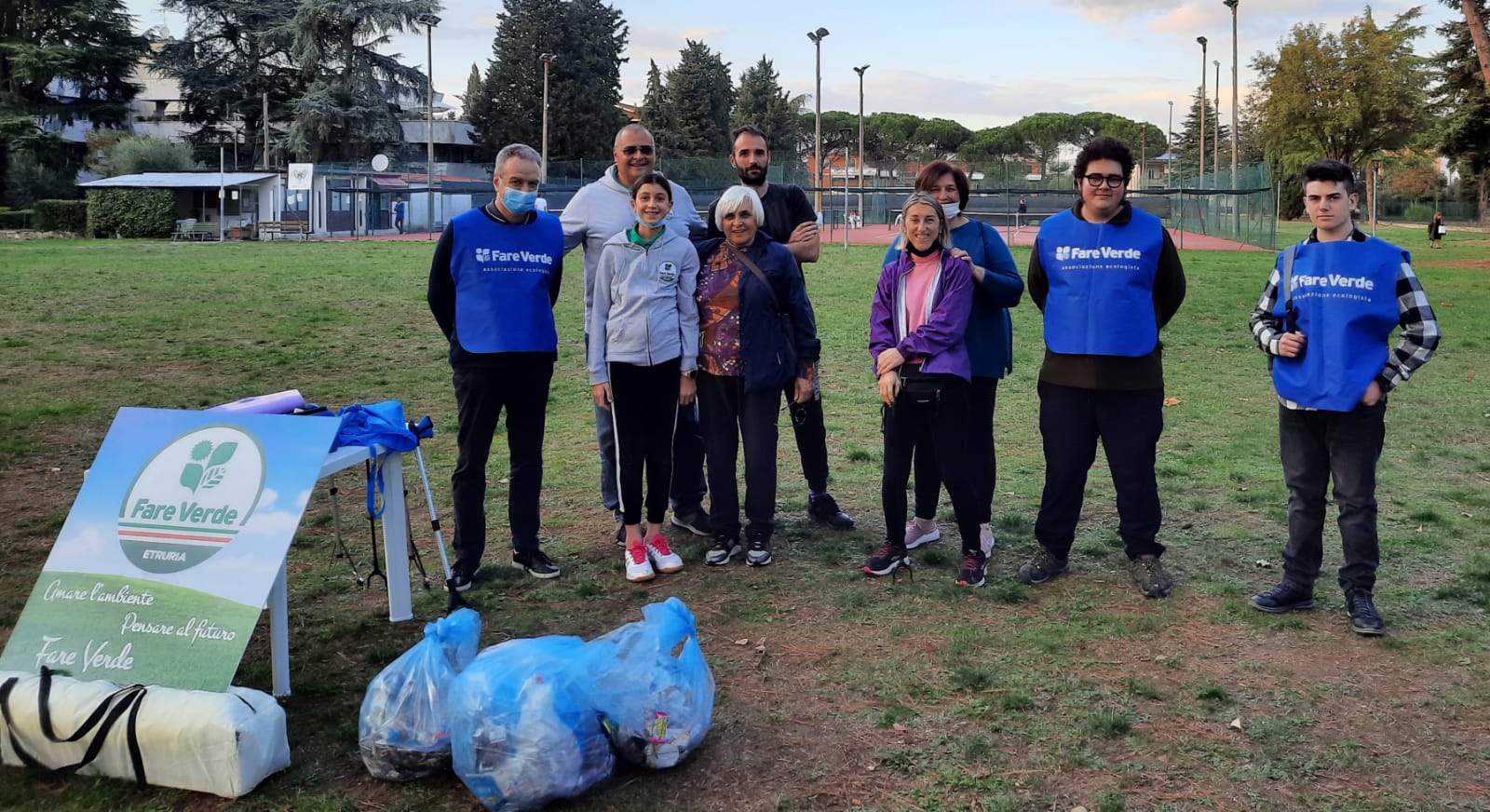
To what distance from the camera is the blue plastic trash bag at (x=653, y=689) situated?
3.36 metres

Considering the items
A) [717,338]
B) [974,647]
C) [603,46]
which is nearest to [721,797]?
[974,647]

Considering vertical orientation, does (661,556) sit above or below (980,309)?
below

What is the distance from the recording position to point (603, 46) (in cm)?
7569

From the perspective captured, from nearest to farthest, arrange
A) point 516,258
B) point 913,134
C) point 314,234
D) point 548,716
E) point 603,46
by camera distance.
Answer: point 548,716 → point 516,258 → point 314,234 → point 603,46 → point 913,134

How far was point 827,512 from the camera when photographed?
620 cm

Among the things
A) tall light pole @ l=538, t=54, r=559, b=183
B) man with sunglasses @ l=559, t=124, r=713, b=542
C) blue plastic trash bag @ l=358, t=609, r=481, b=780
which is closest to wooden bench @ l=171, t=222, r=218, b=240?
tall light pole @ l=538, t=54, r=559, b=183

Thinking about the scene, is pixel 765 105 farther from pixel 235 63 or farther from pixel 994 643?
pixel 994 643

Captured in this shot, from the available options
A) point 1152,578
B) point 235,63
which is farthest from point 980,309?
point 235,63

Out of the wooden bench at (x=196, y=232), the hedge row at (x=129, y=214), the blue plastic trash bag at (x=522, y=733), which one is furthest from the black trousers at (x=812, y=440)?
the hedge row at (x=129, y=214)

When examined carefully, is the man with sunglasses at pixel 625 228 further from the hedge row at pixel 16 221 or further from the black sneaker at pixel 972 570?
the hedge row at pixel 16 221

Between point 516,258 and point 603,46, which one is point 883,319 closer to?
point 516,258

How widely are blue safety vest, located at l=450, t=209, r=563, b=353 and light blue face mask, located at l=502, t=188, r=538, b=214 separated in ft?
0.34

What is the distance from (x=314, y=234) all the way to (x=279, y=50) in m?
22.6

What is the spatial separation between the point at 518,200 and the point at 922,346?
1.78 metres
